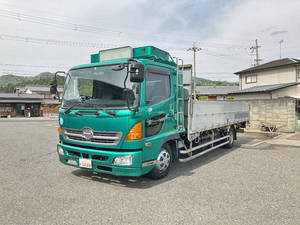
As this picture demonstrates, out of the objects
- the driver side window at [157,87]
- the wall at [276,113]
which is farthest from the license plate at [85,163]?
the wall at [276,113]

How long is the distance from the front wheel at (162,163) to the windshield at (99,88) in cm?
137

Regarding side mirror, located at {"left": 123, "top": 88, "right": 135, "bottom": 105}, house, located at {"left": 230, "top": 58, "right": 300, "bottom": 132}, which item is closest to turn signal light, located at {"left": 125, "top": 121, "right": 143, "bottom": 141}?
side mirror, located at {"left": 123, "top": 88, "right": 135, "bottom": 105}

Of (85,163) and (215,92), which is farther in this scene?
(215,92)

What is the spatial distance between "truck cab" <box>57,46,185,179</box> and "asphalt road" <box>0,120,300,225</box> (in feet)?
1.55

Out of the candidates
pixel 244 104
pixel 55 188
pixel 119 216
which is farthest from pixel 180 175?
pixel 244 104

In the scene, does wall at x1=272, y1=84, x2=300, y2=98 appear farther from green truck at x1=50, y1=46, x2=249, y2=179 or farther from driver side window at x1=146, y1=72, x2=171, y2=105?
driver side window at x1=146, y1=72, x2=171, y2=105

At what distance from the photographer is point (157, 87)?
4.46 meters

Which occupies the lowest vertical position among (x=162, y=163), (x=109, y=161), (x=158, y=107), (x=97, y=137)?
(x=162, y=163)

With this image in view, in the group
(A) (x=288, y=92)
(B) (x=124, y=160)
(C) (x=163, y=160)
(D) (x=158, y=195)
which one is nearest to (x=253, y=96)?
(A) (x=288, y=92)

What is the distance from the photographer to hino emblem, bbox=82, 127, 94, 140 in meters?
4.08

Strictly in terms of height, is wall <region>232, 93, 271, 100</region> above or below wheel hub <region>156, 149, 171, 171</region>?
above

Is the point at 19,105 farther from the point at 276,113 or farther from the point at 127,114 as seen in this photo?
the point at 127,114

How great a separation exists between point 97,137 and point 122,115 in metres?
0.70

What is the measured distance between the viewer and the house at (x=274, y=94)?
12617mm
